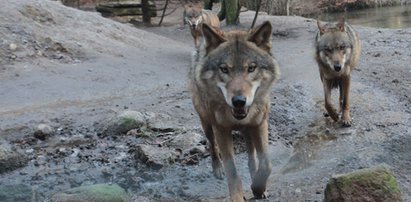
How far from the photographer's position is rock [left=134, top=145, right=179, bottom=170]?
5.87 meters

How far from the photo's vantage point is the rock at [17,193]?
5.21 metres

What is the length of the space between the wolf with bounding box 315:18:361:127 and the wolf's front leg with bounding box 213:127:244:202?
288cm

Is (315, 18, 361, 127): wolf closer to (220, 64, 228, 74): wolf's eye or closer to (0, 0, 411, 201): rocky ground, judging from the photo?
(0, 0, 411, 201): rocky ground

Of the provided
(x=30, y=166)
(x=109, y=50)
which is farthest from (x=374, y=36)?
(x=30, y=166)

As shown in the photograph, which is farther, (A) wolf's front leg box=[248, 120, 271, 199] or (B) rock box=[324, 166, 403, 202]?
(A) wolf's front leg box=[248, 120, 271, 199]

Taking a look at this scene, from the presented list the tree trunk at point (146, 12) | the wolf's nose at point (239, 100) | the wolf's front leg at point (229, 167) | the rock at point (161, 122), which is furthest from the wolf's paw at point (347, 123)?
the tree trunk at point (146, 12)

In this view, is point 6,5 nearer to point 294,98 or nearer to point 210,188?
point 294,98

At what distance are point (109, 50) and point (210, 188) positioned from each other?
8.73 metres

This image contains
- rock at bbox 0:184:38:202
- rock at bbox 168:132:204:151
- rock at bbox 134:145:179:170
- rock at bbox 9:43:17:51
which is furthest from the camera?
rock at bbox 9:43:17:51

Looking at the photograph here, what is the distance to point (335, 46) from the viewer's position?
722 cm

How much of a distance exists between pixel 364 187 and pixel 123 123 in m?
3.56

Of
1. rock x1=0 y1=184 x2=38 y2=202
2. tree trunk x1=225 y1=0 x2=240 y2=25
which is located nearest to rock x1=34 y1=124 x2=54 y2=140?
rock x1=0 y1=184 x2=38 y2=202

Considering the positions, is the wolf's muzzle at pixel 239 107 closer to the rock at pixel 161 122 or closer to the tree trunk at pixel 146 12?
the rock at pixel 161 122

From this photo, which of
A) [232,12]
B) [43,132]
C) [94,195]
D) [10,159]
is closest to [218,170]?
[94,195]
